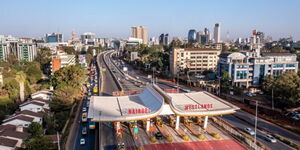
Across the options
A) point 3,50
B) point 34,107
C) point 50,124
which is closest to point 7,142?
point 50,124

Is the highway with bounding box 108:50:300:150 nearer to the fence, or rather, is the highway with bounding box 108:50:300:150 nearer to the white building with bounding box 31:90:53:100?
the fence

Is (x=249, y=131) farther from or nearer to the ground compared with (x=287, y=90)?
nearer to the ground

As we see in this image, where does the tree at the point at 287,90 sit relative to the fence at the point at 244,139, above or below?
above

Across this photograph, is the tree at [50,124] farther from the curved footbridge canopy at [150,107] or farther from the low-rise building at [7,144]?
the curved footbridge canopy at [150,107]

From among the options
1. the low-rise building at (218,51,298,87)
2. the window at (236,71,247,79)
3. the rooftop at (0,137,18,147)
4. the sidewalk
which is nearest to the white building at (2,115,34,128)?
the sidewalk

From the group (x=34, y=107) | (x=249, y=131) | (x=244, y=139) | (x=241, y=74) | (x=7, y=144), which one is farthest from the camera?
(x=241, y=74)

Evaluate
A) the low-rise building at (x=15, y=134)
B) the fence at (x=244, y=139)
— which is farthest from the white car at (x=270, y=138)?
the low-rise building at (x=15, y=134)

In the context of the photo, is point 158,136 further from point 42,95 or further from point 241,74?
point 241,74
